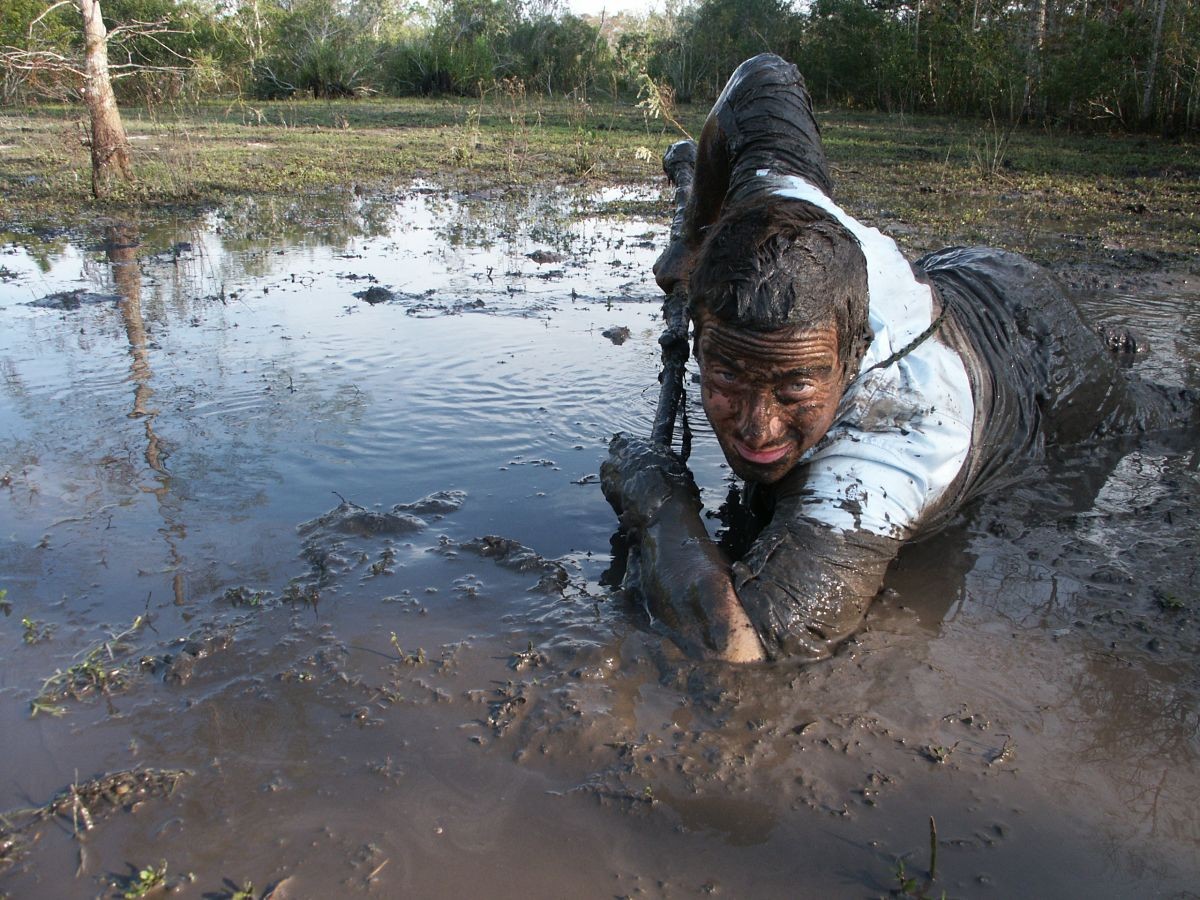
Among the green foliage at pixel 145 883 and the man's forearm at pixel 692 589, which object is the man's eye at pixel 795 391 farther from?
the green foliage at pixel 145 883

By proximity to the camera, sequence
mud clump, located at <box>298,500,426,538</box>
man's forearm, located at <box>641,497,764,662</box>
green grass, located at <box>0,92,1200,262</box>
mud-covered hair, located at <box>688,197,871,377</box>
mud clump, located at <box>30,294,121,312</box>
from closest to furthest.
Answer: mud-covered hair, located at <box>688,197,871,377</box>, man's forearm, located at <box>641,497,764,662</box>, mud clump, located at <box>298,500,426,538</box>, mud clump, located at <box>30,294,121,312</box>, green grass, located at <box>0,92,1200,262</box>

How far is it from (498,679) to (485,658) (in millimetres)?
99

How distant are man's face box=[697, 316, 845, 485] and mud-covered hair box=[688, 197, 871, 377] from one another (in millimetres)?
35

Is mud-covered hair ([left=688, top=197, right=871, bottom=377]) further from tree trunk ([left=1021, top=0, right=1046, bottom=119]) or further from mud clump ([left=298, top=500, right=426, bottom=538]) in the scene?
tree trunk ([left=1021, top=0, right=1046, bottom=119])

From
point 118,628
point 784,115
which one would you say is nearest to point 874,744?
point 118,628

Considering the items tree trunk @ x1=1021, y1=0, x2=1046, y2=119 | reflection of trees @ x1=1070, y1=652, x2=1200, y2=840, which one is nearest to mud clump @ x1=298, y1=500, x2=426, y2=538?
reflection of trees @ x1=1070, y1=652, x2=1200, y2=840

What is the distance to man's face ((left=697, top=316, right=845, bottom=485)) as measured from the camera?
7.49ft

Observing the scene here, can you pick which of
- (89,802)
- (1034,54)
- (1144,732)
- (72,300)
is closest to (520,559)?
(89,802)

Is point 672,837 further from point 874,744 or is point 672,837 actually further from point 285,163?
point 285,163

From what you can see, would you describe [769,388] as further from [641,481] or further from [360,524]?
[360,524]

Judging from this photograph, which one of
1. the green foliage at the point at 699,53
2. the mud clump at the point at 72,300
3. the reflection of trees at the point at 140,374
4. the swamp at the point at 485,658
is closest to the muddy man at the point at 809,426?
the swamp at the point at 485,658

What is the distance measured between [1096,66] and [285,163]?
1150 cm

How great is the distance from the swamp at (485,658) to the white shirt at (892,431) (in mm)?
371

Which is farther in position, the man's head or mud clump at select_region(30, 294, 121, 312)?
mud clump at select_region(30, 294, 121, 312)
